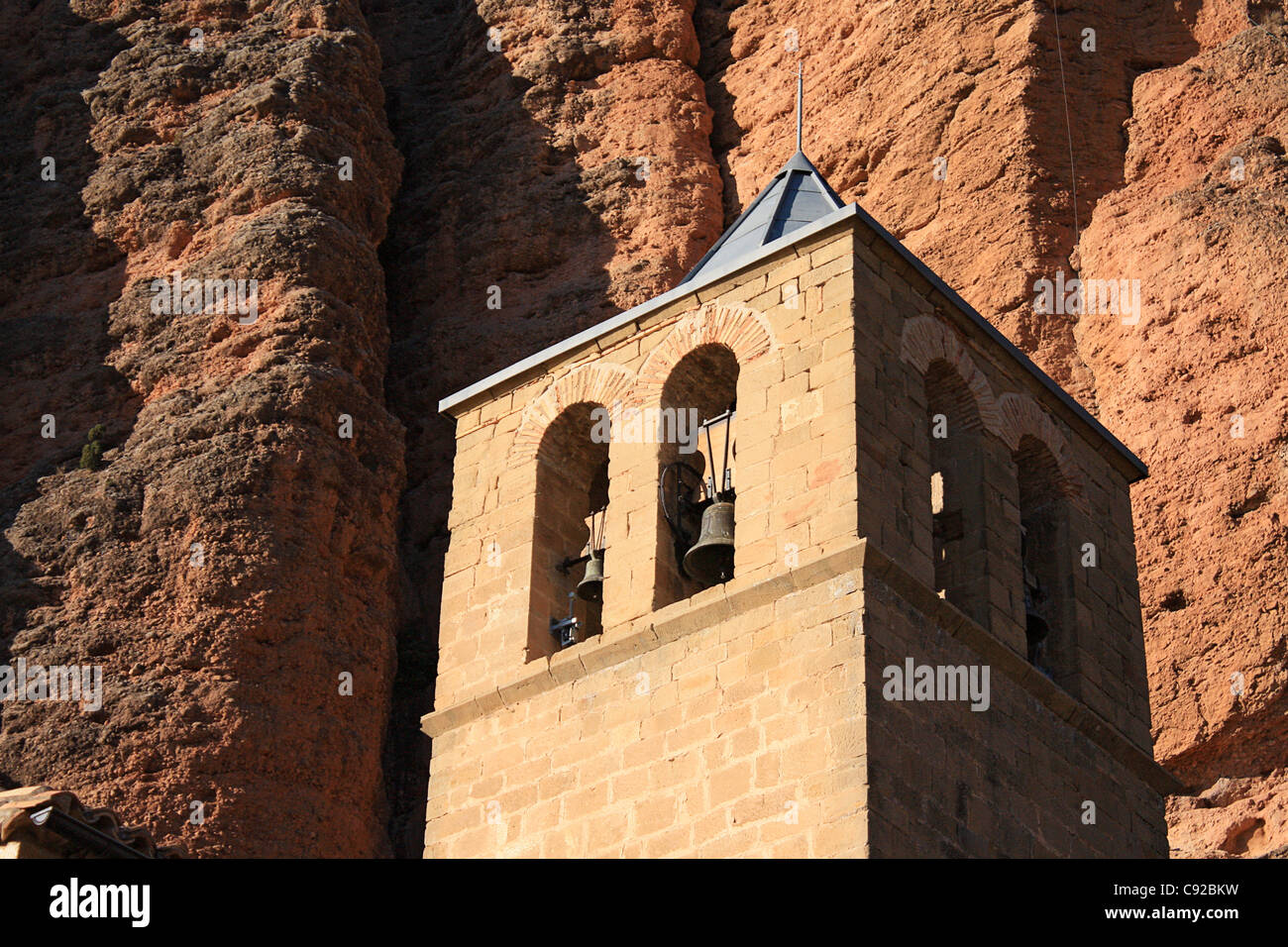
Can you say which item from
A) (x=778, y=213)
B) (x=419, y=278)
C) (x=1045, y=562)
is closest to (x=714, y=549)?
(x=1045, y=562)

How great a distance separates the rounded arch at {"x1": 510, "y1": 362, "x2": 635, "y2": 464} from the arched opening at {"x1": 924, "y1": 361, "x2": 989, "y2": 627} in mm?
1813

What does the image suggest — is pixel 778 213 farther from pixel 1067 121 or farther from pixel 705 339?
pixel 1067 121

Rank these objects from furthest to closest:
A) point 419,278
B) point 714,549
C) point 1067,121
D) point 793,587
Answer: point 419,278
point 1067,121
point 714,549
point 793,587

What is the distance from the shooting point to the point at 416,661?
22812 mm

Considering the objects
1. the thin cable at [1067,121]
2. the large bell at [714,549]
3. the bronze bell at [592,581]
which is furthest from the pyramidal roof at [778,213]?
the thin cable at [1067,121]

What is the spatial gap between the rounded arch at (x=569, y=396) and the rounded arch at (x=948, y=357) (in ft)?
5.51

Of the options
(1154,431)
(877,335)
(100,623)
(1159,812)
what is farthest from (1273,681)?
(100,623)

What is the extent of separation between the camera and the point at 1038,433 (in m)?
15.2

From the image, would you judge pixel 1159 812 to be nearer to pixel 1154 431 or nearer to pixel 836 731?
pixel 836 731

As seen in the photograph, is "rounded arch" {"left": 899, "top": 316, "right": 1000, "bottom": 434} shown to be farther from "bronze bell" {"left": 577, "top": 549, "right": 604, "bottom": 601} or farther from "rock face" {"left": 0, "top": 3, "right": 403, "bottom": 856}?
"rock face" {"left": 0, "top": 3, "right": 403, "bottom": 856}

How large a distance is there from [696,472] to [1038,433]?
2132 millimetres

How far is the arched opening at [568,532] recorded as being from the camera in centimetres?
1459

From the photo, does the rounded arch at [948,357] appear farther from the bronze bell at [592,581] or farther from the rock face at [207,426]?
the rock face at [207,426]

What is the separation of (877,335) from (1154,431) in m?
7.44
